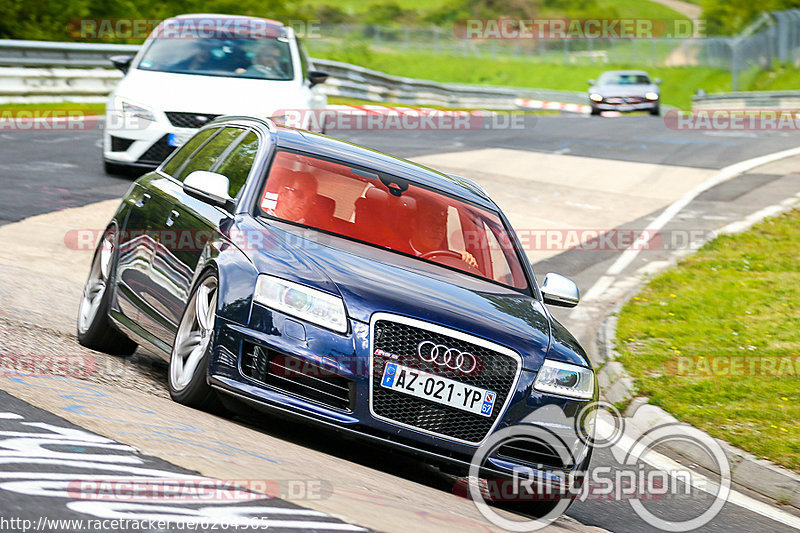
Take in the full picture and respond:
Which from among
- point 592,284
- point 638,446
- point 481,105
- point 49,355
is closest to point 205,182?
point 49,355

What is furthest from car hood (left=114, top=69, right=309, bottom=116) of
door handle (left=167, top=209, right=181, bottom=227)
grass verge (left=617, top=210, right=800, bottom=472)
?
door handle (left=167, top=209, right=181, bottom=227)

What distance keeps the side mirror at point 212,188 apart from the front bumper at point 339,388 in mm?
1058

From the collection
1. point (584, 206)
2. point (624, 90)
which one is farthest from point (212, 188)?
point (624, 90)

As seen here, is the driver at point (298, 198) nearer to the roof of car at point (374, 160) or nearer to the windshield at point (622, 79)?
the roof of car at point (374, 160)

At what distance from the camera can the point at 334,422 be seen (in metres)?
5.62

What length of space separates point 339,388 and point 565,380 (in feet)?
3.85

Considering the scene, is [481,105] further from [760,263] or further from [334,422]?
[334,422]

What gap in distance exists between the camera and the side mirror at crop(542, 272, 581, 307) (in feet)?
23.2

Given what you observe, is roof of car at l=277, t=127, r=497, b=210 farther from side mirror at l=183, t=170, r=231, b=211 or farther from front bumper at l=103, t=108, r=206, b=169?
front bumper at l=103, t=108, r=206, b=169

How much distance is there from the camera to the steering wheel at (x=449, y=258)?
22.8 ft

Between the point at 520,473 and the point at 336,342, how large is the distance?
113 cm

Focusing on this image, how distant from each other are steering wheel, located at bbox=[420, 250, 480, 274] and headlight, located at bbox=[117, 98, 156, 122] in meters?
7.84

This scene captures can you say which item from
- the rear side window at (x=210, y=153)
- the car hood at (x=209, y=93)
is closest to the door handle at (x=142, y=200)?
the rear side window at (x=210, y=153)

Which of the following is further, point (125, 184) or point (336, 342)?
point (125, 184)
